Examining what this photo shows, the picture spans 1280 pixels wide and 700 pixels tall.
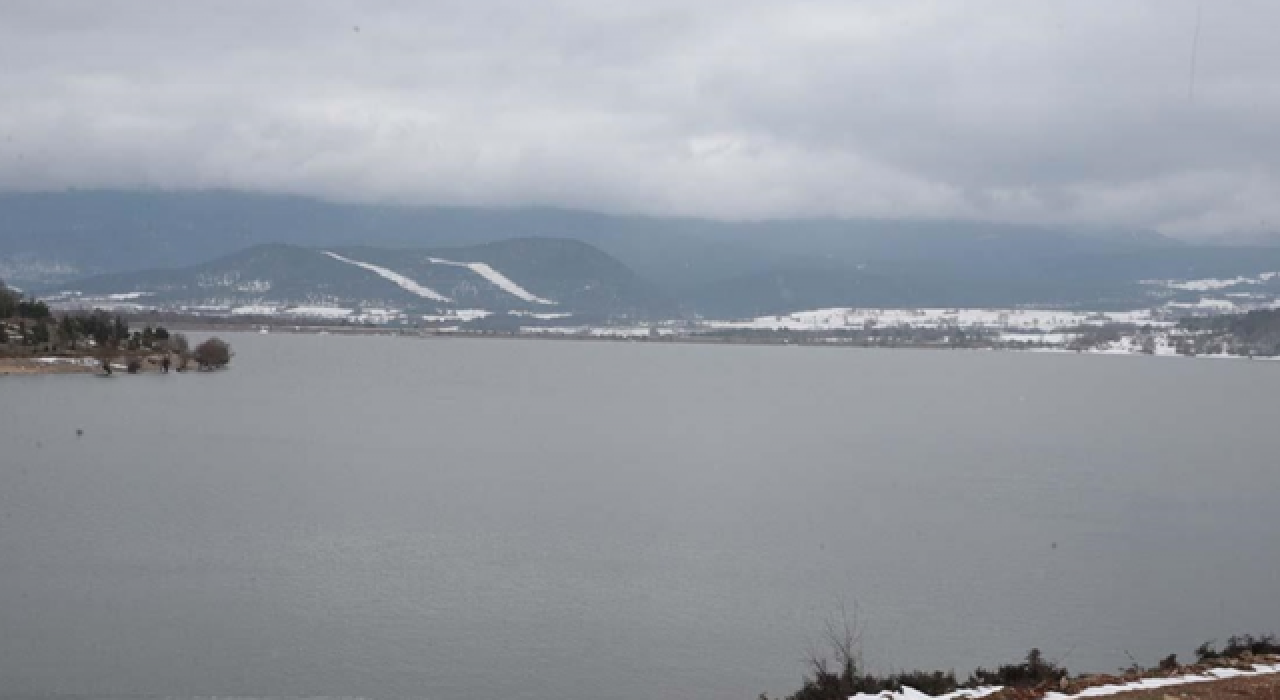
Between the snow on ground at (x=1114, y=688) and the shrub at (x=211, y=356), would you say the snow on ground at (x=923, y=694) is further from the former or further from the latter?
the shrub at (x=211, y=356)

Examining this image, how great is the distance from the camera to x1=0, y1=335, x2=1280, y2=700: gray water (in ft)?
70.1

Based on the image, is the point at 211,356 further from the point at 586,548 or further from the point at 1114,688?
the point at 1114,688

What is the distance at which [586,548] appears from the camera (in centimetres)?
3123

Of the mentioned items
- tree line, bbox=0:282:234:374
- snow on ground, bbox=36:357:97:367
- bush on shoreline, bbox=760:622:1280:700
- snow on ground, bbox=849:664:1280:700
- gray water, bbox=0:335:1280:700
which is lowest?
gray water, bbox=0:335:1280:700

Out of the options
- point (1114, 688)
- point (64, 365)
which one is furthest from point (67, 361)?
point (1114, 688)

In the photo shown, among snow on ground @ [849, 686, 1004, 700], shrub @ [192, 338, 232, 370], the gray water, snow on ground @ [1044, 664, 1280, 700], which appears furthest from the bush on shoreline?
shrub @ [192, 338, 232, 370]

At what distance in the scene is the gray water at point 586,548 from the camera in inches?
842

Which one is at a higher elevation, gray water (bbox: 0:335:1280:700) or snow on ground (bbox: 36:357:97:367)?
snow on ground (bbox: 36:357:97:367)

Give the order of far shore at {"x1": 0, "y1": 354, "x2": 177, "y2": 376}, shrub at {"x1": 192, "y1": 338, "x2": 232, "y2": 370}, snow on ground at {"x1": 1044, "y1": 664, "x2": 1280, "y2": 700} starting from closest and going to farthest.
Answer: snow on ground at {"x1": 1044, "y1": 664, "x2": 1280, "y2": 700} < far shore at {"x1": 0, "y1": 354, "x2": 177, "y2": 376} < shrub at {"x1": 192, "y1": 338, "x2": 232, "y2": 370}

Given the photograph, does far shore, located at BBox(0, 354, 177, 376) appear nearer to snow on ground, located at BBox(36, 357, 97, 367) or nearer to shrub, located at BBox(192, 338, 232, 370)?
snow on ground, located at BBox(36, 357, 97, 367)

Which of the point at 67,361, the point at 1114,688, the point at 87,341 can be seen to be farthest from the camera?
the point at 87,341

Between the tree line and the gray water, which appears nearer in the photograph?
the gray water

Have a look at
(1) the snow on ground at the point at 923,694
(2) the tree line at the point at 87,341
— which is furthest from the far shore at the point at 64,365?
(1) the snow on ground at the point at 923,694

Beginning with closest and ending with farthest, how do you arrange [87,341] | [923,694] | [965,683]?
[923,694] < [965,683] < [87,341]
